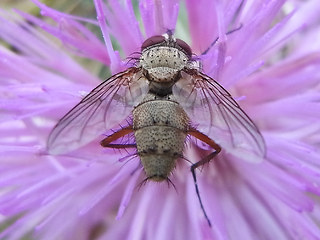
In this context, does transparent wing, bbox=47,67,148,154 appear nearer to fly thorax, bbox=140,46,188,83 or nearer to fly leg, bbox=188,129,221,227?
fly thorax, bbox=140,46,188,83

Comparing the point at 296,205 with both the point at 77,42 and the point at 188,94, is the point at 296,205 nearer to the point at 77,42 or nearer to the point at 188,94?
Answer: the point at 188,94

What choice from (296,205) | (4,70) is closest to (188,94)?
(296,205)

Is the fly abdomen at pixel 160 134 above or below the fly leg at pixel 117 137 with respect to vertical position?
below

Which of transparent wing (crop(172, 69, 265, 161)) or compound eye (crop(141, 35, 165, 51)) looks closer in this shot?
transparent wing (crop(172, 69, 265, 161))

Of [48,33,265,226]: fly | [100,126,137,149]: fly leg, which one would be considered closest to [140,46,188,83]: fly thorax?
[48,33,265,226]: fly

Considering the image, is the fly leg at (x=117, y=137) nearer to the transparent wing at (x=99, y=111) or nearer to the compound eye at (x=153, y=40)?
the transparent wing at (x=99, y=111)

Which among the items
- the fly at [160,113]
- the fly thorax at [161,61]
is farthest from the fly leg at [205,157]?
the fly thorax at [161,61]

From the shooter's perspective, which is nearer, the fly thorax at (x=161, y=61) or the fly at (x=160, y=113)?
the fly at (x=160, y=113)
